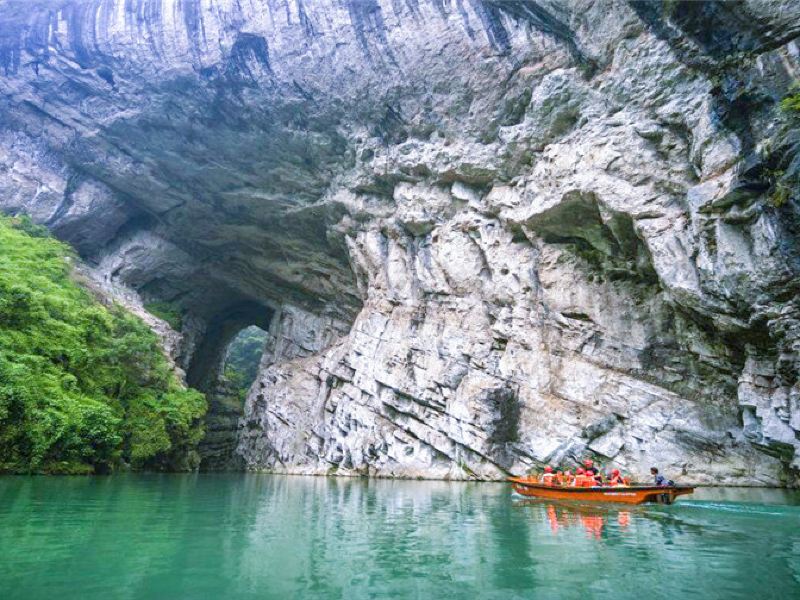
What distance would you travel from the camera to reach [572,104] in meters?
20.3

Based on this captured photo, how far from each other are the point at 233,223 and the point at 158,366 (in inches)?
433

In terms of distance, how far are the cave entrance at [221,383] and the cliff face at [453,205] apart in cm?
230

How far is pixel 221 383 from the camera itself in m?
40.9

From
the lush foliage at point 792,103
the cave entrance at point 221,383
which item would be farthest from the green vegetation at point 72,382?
the lush foliage at point 792,103

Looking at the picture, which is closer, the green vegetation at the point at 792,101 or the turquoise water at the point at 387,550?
the turquoise water at the point at 387,550

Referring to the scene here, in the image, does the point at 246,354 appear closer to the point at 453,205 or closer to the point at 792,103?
the point at 453,205

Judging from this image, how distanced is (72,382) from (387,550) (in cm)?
1678

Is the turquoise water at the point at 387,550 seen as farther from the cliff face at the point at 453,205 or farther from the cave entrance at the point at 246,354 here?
the cave entrance at the point at 246,354

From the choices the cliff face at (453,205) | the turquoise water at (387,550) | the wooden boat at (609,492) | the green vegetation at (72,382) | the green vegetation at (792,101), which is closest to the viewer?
the turquoise water at (387,550)

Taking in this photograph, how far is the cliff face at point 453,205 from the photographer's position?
1513 centimetres

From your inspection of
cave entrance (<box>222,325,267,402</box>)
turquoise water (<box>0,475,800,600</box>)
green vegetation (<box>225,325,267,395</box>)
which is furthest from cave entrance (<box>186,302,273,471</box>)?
turquoise water (<box>0,475,800,600</box>)

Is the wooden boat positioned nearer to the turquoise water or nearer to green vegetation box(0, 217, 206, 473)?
the turquoise water

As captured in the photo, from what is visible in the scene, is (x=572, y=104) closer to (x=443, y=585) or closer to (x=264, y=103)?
(x=264, y=103)

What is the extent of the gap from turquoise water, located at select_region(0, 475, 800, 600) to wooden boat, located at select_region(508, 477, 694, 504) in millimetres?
400
